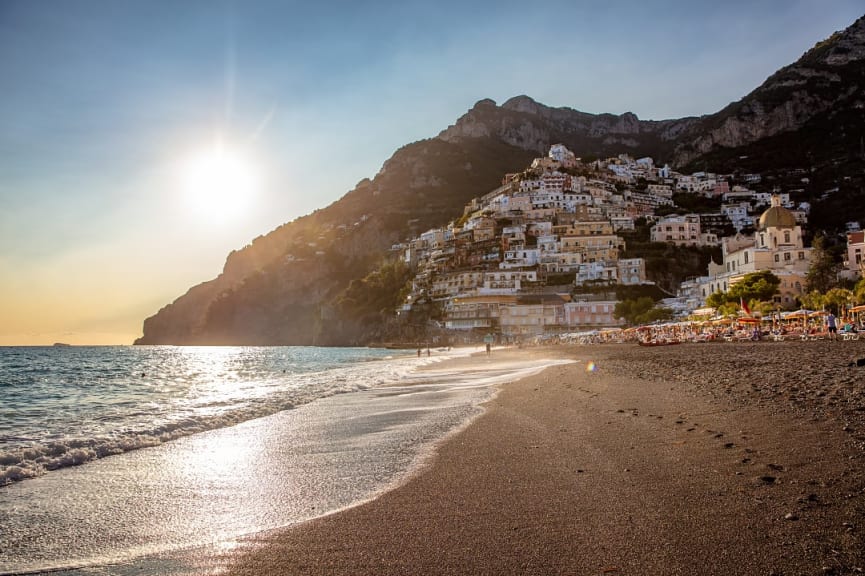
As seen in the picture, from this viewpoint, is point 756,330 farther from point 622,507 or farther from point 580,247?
point 580,247

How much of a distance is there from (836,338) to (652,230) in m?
69.2

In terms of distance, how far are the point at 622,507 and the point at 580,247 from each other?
91.7m

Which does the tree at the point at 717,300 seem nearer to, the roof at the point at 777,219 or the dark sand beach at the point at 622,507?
the roof at the point at 777,219

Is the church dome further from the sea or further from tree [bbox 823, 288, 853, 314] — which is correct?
the sea

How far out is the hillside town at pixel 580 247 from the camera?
2783 inches

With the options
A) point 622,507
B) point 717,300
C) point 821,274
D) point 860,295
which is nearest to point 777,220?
point 821,274

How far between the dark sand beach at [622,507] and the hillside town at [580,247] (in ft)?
186

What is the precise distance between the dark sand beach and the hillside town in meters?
56.8

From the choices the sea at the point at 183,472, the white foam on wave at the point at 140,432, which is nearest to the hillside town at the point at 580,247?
the white foam on wave at the point at 140,432

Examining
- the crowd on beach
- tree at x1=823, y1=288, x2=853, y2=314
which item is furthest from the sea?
tree at x1=823, y1=288, x2=853, y2=314

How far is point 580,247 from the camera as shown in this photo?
304 ft

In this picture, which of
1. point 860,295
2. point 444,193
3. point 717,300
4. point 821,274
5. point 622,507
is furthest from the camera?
point 444,193

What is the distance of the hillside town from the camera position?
Result: 70.7m

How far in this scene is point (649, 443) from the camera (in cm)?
665
